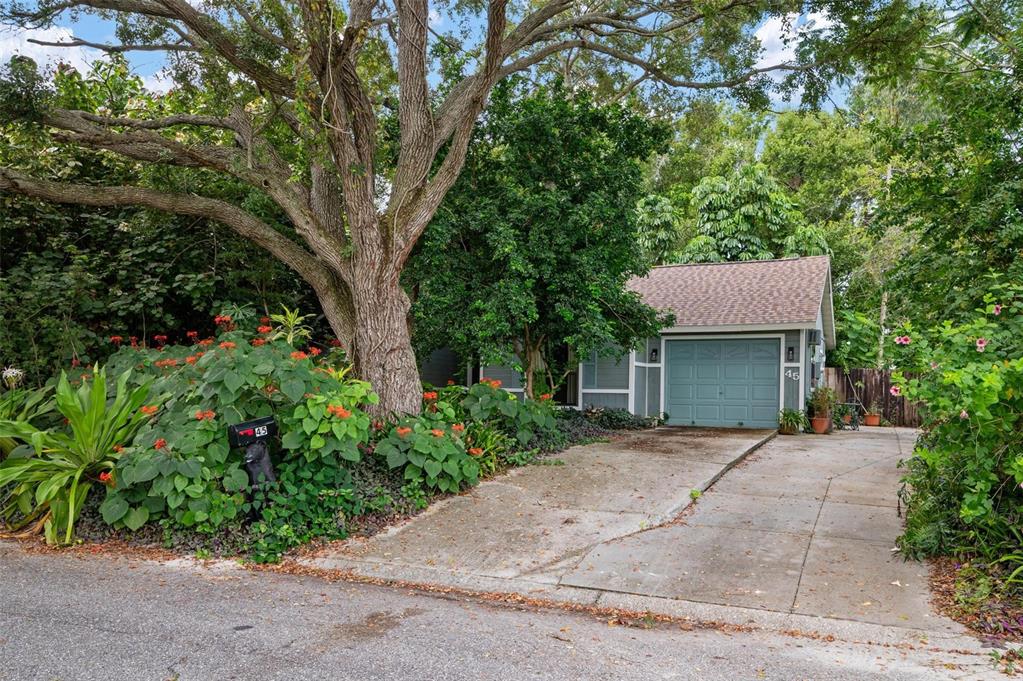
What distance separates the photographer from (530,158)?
10.6 meters

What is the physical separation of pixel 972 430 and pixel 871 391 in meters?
14.3

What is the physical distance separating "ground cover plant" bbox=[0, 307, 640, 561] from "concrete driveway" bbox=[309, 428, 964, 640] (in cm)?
47

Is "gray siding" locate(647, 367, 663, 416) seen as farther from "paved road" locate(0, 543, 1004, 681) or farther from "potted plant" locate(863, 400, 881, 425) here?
"paved road" locate(0, 543, 1004, 681)

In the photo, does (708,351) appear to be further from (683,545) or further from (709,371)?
(683,545)

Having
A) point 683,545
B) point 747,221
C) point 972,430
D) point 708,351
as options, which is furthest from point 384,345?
point 747,221

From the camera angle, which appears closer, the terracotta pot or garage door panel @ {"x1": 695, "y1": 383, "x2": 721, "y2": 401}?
the terracotta pot

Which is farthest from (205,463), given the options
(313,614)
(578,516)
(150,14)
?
(150,14)

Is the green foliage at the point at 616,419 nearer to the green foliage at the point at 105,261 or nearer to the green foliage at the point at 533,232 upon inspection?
the green foliage at the point at 533,232

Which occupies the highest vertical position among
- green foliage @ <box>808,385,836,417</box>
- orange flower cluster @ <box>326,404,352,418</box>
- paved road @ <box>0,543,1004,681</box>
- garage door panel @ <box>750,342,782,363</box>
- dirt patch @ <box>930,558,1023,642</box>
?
garage door panel @ <box>750,342,782,363</box>

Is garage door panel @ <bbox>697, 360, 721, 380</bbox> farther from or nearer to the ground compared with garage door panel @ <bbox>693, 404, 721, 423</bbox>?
farther from the ground

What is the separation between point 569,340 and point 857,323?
13736 mm

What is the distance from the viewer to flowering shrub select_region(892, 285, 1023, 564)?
14.4ft

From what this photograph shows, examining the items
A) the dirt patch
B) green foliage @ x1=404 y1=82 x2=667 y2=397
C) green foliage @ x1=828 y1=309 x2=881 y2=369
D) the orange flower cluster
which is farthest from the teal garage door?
the orange flower cluster

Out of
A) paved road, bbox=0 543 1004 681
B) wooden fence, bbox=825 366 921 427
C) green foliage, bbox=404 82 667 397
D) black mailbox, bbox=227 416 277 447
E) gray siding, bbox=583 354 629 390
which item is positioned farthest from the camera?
wooden fence, bbox=825 366 921 427
